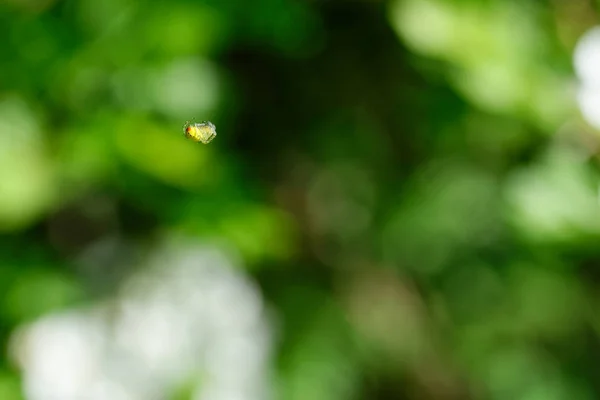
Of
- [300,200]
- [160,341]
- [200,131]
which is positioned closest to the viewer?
[200,131]

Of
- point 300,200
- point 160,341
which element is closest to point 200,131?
point 160,341

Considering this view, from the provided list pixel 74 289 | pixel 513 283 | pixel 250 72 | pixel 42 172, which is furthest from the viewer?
pixel 513 283

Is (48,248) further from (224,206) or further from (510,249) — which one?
(510,249)

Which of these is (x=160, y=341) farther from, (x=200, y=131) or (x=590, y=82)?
(x=590, y=82)

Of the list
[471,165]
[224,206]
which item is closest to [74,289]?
[224,206]

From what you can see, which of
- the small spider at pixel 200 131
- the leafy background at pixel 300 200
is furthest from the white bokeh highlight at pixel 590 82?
the small spider at pixel 200 131
